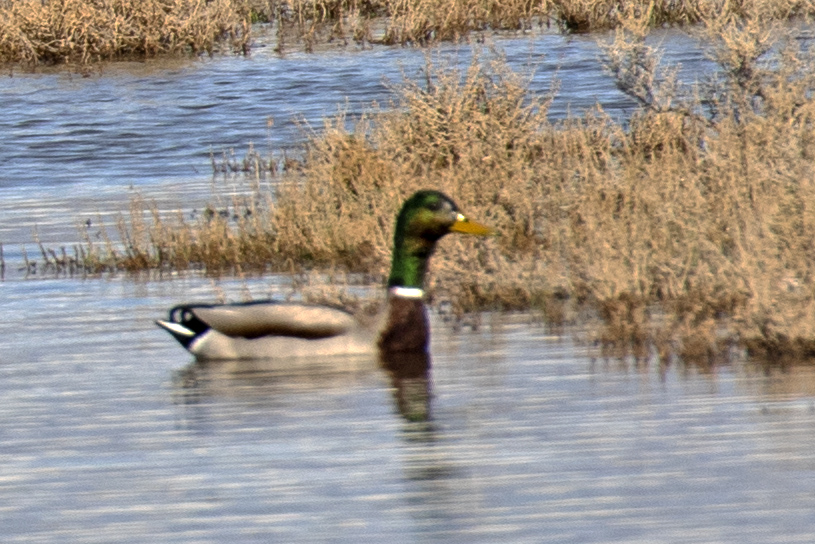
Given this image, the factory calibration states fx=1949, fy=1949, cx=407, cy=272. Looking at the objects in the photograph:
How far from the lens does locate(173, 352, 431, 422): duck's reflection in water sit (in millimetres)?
8891

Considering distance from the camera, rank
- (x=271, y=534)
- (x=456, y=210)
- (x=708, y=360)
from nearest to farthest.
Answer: (x=271, y=534), (x=708, y=360), (x=456, y=210)

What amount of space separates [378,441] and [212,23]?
1019 inches

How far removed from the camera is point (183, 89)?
28375 mm

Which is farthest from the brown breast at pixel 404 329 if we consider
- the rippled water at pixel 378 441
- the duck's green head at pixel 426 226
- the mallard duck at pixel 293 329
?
the duck's green head at pixel 426 226

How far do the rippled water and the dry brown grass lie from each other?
765 inches

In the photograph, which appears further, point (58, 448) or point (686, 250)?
point (686, 250)

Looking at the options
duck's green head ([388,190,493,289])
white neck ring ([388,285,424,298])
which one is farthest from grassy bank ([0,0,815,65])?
white neck ring ([388,285,424,298])

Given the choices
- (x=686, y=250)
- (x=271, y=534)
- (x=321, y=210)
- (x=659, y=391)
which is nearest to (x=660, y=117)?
(x=321, y=210)

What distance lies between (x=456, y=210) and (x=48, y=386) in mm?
2492

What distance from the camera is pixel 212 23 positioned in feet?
108

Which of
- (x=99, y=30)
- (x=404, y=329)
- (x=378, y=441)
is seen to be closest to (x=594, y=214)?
(x=404, y=329)

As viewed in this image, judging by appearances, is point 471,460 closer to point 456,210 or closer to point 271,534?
point 271,534

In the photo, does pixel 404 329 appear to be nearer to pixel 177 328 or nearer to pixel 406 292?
pixel 406 292

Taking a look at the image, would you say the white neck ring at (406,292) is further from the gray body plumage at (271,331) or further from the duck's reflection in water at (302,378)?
the duck's reflection in water at (302,378)
